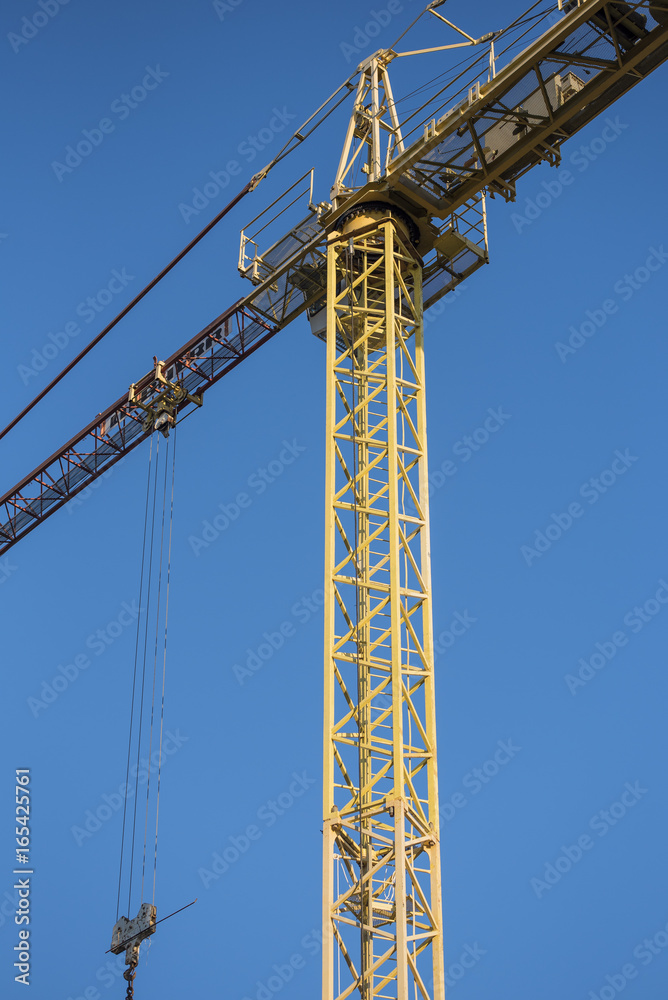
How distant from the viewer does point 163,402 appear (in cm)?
4209

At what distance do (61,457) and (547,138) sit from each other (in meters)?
23.2

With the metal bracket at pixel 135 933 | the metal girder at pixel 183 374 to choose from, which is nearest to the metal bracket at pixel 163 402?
the metal girder at pixel 183 374

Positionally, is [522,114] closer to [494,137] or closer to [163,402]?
[494,137]

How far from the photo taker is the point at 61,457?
45.7m

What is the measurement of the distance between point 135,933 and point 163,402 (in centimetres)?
1862

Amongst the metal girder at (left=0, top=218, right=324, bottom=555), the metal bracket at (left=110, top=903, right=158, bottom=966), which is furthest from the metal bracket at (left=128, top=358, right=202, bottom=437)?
the metal bracket at (left=110, top=903, right=158, bottom=966)

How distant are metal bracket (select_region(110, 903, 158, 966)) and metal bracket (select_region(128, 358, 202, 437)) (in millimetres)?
Answer: 17827

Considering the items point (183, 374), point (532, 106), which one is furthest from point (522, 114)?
point (183, 374)

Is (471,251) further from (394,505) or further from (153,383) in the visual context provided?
(153,383)

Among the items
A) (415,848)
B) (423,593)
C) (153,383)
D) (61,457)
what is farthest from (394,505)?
(61,457)

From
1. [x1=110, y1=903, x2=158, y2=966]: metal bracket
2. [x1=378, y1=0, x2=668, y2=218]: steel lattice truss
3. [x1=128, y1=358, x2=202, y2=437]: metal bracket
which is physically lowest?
[x1=110, y1=903, x2=158, y2=966]: metal bracket

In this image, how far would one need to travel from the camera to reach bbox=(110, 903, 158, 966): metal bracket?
94.7 feet

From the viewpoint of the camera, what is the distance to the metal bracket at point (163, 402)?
41.4m

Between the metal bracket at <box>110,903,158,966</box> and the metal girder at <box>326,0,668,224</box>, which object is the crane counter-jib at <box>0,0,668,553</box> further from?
the metal bracket at <box>110,903,158,966</box>
